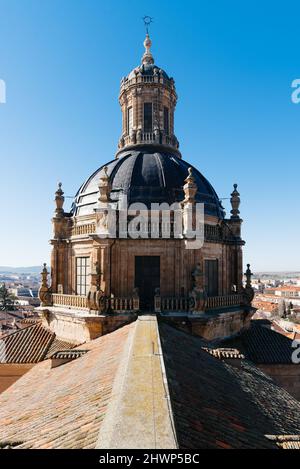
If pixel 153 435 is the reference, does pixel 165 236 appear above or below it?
above

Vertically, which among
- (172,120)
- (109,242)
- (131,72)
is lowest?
(109,242)

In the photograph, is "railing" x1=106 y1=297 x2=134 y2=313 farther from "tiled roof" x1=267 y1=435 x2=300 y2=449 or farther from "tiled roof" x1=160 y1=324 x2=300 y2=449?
"tiled roof" x1=267 y1=435 x2=300 y2=449

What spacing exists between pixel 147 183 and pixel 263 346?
401 inches

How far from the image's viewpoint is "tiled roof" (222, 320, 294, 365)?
15914 millimetres

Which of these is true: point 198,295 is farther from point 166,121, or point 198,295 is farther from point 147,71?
point 147,71

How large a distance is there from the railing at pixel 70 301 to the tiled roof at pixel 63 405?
4.70 m

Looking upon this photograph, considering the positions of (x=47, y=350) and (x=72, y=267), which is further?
(x=72, y=267)

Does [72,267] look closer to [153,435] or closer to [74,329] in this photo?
[74,329]

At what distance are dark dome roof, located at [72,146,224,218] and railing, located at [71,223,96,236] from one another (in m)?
0.88

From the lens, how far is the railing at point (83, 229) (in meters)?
16.1

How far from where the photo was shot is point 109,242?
14.8 meters

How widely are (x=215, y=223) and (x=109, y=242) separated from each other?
232 inches

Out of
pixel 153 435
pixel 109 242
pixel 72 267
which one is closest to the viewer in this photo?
pixel 153 435

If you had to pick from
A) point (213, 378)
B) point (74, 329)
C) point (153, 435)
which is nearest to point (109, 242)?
point (74, 329)
